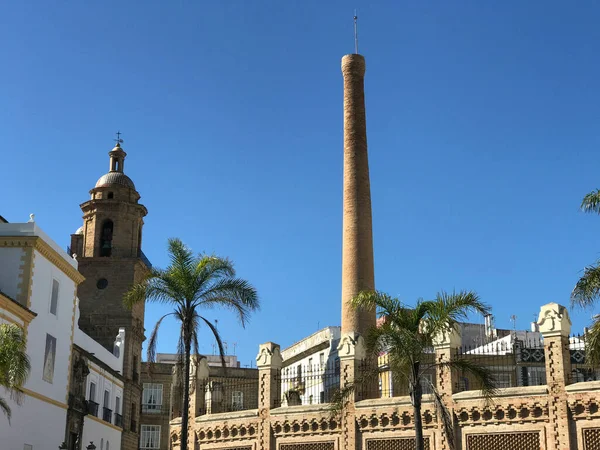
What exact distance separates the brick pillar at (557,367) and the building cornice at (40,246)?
1920 cm

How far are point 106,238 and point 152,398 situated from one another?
43.8ft

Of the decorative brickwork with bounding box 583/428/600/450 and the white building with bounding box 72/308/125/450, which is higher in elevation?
the white building with bounding box 72/308/125/450

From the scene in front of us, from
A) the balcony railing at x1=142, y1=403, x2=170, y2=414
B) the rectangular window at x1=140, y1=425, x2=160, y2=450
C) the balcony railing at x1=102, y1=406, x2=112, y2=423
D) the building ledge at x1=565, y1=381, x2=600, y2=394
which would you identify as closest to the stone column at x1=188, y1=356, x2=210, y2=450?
the building ledge at x1=565, y1=381, x2=600, y2=394

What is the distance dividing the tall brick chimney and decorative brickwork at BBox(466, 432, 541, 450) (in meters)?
13.4

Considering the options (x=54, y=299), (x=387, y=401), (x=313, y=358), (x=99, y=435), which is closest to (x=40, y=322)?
(x=54, y=299)

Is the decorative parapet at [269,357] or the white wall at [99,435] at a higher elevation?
the decorative parapet at [269,357]

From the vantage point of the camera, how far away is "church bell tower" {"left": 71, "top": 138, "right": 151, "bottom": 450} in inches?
2131

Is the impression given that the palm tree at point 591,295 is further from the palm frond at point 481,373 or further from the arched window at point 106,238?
the arched window at point 106,238

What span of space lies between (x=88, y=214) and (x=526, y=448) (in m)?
39.1

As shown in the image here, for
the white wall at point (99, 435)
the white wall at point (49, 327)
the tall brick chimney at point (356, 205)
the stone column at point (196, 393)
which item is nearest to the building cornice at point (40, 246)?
the white wall at point (49, 327)

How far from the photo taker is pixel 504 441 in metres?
25.6

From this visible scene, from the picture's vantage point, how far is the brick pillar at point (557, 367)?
2453cm

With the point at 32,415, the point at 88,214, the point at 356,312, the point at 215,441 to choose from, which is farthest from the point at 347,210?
the point at 88,214

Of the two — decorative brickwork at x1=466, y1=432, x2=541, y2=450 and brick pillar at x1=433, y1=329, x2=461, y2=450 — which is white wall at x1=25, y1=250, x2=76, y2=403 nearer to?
brick pillar at x1=433, y1=329, x2=461, y2=450
